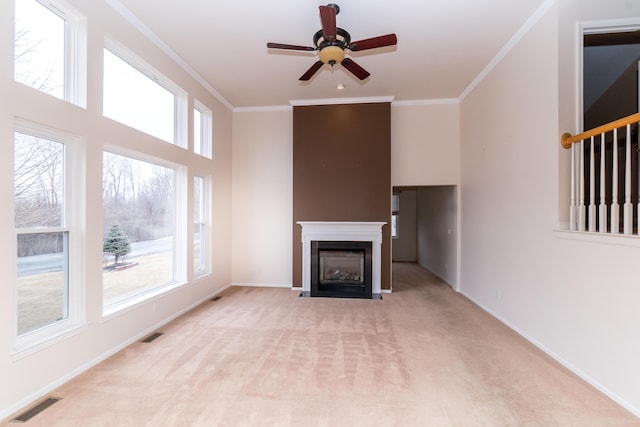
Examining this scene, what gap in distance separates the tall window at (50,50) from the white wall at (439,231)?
548cm

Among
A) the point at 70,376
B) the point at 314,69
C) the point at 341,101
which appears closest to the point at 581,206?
the point at 314,69

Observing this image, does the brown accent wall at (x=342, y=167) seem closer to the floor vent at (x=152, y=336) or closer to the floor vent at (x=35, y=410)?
the floor vent at (x=152, y=336)

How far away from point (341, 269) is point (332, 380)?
2.97 meters

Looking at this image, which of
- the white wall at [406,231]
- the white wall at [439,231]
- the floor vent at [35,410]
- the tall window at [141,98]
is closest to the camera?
the floor vent at [35,410]

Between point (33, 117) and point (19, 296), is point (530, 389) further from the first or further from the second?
point (33, 117)

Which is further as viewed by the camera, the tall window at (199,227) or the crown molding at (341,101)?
the crown molding at (341,101)

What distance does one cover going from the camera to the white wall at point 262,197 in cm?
573

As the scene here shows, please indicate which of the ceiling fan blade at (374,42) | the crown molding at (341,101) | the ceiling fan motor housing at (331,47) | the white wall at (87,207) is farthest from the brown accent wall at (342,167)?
the ceiling fan blade at (374,42)

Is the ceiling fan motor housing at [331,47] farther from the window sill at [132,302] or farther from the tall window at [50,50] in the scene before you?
the window sill at [132,302]

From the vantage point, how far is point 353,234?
17.1ft

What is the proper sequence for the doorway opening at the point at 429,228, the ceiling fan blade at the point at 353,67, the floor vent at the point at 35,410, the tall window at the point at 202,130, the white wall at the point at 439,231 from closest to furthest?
the floor vent at the point at 35,410 → the ceiling fan blade at the point at 353,67 → the tall window at the point at 202,130 → the white wall at the point at 439,231 → the doorway opening at the point at 429,228

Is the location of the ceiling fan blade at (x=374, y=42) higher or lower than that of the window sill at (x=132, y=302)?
higher

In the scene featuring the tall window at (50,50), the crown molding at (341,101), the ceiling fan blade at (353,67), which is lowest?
the tall window at (50,50)

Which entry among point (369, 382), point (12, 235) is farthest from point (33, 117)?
point (369, 382)
